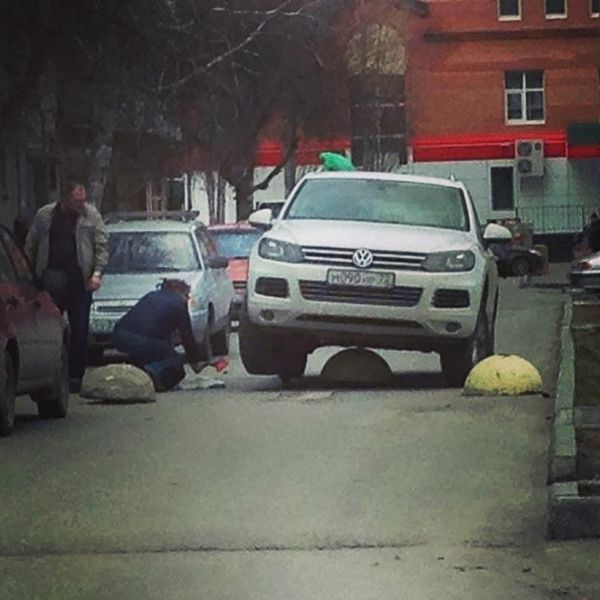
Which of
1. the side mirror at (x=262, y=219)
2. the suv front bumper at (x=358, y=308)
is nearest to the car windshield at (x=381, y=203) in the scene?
the side mirror at (x=262, y=219)

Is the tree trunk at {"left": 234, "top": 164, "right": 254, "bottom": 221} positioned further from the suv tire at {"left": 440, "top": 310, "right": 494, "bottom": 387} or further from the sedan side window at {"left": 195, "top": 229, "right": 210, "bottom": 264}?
the suv tire at {"left": 440, "top": 310, "right": 494, "bottom": 387}

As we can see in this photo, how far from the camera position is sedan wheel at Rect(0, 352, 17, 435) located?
15047 millimetres

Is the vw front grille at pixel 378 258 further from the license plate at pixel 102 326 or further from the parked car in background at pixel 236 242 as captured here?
the parked car in background at pixel 236 242

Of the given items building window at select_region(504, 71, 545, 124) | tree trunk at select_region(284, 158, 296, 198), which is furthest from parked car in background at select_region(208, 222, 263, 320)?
building window at select_region(504, 71, 545, 124)

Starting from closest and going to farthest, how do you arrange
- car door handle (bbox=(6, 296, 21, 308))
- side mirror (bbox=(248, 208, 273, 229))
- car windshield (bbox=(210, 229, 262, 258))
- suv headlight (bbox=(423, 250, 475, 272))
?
1. car door handle (bbox=(6, 296, 21, 308))
2. suv headlight (bbox=(423, 250, 475, 272))
3. side mirror (bbox=(248, 208, 273, 229))
4. car windshield (bbox=(210, 229, 262, 258))

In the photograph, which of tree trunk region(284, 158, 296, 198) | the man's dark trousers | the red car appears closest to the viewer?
the red car

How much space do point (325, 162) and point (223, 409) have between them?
9.45m

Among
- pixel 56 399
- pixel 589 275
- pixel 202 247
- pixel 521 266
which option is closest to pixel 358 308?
pixel 56 399

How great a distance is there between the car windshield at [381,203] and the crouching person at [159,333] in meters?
1.25

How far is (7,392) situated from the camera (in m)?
15.2

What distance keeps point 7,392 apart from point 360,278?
15.7 feet

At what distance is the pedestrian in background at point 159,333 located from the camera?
20156 millimetres

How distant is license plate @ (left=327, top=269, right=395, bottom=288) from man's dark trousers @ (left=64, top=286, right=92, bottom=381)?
2.16m

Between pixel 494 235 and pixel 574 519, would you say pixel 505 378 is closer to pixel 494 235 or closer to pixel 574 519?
pixel 494 235
